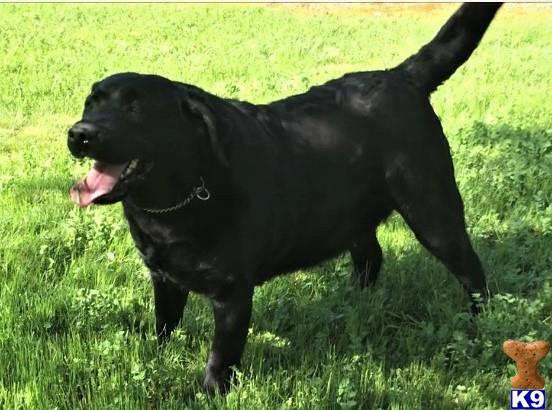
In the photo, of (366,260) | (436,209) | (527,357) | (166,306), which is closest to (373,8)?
(366,260)

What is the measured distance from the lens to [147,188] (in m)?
2.66

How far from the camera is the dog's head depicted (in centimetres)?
245

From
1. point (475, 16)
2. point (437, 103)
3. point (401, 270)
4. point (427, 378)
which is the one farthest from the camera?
point (437, 103)

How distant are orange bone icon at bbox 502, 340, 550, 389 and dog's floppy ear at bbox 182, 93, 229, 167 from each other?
1.34 m

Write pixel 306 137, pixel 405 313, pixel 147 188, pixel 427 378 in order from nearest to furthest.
Result: pixel 147 188
pixel 427 378
pixel 306 137
pixel 405 313

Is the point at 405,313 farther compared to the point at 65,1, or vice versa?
the point at 65,1

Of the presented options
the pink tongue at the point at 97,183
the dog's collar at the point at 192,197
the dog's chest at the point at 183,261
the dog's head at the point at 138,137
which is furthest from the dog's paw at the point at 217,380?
the pink tongue at the point at 97,183

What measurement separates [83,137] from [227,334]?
1.07 m

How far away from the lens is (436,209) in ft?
11.6

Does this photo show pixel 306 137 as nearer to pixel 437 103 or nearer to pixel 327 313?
pixel 327 313

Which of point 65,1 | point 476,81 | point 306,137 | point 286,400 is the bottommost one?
point 286,400

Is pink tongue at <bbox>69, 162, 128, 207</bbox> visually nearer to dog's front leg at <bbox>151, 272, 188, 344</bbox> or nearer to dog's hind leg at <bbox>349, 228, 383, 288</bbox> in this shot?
dog's front leg at <bbox>151, 272, 188, 344</bbox>

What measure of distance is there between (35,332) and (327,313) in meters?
1.51

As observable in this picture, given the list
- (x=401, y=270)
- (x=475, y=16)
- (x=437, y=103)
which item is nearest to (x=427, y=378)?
(x=401, y=270)
